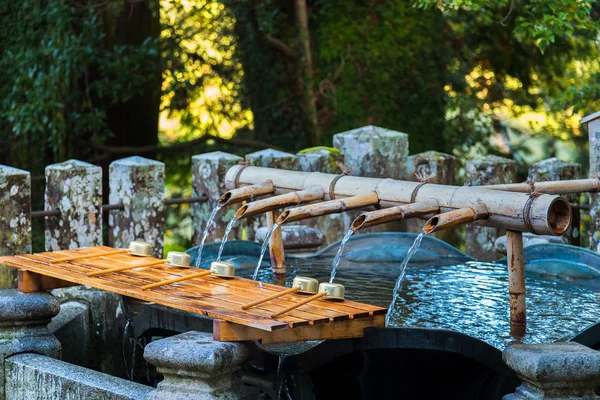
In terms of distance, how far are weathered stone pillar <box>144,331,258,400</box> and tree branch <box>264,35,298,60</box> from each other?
5.94 metres

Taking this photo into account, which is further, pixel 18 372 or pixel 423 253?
pixel 423 253

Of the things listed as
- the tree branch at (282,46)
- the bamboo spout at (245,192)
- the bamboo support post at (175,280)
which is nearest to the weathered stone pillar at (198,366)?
the bamboo support post at (175,280)

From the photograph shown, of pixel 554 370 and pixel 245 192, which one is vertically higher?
pixel 245 192

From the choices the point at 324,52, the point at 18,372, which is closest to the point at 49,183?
the point at 18,372

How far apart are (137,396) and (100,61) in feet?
18.6

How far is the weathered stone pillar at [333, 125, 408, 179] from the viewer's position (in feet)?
22.1

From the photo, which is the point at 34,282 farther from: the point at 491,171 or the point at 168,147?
the point at 168,147

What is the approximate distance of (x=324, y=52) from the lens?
9336 millimetres

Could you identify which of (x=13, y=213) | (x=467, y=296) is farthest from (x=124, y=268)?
(x=467, y=296)

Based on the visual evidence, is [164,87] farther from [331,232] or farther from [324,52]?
[331,232]

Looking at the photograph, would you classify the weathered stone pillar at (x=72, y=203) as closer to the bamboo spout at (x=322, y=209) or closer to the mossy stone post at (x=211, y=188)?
the mossy stone post at (x=211, y=188)

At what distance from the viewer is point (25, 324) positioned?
4648 millimetres

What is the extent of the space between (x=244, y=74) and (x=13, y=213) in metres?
4.65

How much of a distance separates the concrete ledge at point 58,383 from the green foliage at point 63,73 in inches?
166
